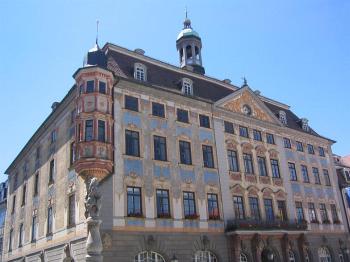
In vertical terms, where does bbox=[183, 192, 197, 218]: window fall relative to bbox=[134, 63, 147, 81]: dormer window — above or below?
below

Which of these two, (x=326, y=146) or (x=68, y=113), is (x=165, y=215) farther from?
(x=326, y=146)

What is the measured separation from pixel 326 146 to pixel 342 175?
453 centimetres

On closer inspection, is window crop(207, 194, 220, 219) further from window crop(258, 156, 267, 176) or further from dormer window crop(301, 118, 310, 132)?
dormer window crop(301, 118, 310, 132)

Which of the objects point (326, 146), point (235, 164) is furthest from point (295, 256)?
point (326, 146)

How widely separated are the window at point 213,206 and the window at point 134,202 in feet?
21.4

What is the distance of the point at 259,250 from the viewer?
32000 mm

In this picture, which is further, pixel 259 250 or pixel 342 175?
pixel 342 175

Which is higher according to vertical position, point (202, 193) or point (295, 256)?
point (202, 193)

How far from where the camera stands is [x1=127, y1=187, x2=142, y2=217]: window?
26669 mm

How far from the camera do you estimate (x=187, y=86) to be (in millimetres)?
34688

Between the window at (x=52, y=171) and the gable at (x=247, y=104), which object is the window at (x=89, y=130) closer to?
the window at (x=52, y=171)

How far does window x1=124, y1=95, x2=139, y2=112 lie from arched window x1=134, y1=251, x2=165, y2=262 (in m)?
10.6

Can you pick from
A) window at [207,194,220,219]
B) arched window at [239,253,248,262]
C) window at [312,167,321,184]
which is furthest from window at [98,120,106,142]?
window at [312,167,321,184]

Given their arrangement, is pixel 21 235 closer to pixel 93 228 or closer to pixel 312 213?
pixel 93 228
